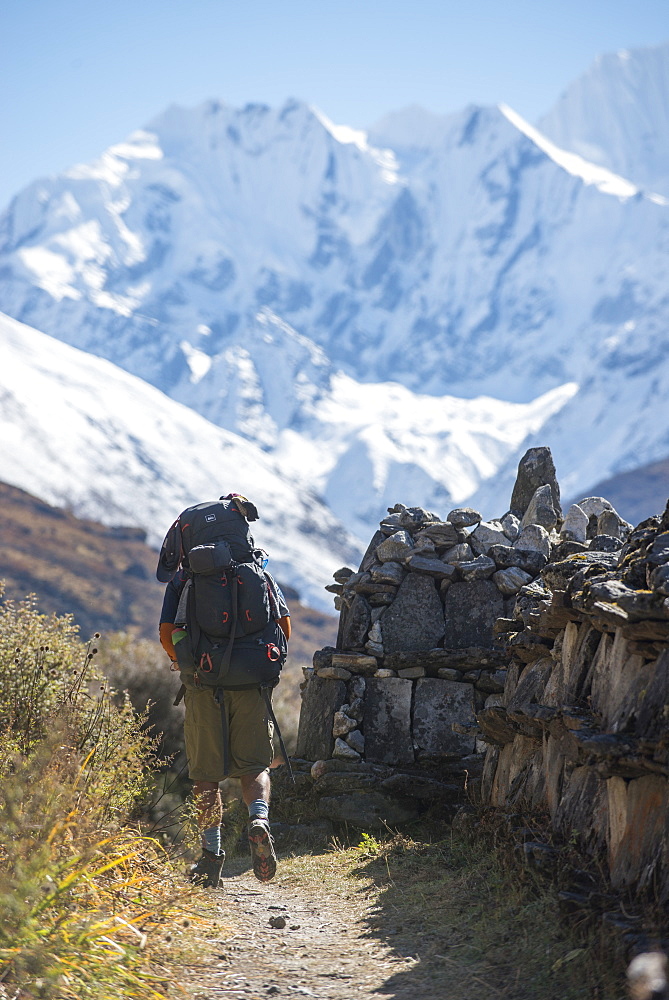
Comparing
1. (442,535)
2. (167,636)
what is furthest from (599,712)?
(442,535)

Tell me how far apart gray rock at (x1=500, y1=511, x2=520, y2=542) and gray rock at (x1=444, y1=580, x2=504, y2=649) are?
0.64m

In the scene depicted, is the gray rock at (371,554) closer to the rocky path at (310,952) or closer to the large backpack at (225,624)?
the large backpack at (225,624)

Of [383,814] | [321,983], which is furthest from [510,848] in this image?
[383,814]

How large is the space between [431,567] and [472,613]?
0.46m

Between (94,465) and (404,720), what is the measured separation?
97.8 metres

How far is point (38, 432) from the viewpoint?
97.7 meters

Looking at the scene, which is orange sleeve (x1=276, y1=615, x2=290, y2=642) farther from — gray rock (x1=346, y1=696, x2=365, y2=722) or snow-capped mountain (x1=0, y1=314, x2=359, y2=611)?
snow-capped mountain (x1=0, y1=314, x2=359, y2=611)

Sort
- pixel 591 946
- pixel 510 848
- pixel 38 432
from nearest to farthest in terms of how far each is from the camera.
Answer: pixel 591 946 → pixel 510 848 → pixel 38 432

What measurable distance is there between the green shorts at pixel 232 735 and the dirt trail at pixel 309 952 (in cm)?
58

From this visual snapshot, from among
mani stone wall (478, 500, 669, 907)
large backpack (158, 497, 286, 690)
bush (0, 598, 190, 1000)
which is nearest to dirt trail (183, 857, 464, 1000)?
bush (0, 598, 190, 1000)

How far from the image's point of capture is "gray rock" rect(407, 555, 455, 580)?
8.56 m

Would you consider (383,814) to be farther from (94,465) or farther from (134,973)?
(94,465)

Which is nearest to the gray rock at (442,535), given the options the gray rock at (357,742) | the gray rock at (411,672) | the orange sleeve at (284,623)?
the gray rock at (411,672)

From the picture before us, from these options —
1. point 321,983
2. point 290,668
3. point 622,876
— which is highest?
point 290,668
